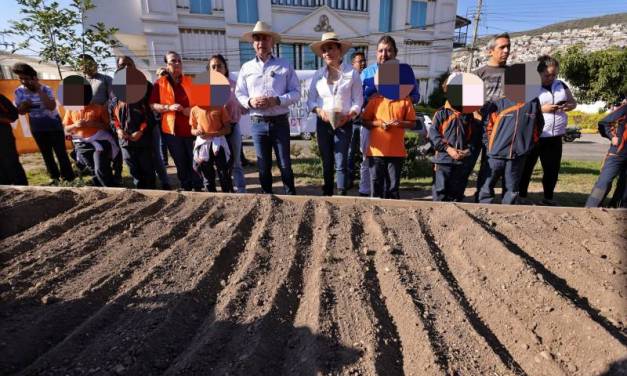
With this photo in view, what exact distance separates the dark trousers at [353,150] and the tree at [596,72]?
2453 centimetres

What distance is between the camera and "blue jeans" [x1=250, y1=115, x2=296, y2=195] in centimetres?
386

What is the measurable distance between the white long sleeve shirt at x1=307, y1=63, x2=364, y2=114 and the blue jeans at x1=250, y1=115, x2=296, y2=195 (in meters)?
0.44

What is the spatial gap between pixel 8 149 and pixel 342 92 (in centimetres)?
449

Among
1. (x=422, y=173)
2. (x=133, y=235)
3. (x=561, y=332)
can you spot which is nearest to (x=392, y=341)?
(x=561, y=332)

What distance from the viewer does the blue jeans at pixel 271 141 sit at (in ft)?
12.6

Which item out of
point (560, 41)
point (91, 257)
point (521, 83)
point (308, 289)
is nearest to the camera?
point (308, 289)

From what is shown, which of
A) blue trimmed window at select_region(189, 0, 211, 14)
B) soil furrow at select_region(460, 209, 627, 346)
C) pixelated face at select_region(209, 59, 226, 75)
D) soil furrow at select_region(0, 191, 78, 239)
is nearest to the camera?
soil furrow at select_region(460, 209, 627, 346)

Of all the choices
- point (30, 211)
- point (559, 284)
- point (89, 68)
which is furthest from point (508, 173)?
point (89, 68)

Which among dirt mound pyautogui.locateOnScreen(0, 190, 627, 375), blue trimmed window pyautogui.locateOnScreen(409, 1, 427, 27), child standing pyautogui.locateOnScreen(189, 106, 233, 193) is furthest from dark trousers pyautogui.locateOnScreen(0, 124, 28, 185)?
blue trimmed window pyautogui.locateOnScreen(409, 1, 427, 27)

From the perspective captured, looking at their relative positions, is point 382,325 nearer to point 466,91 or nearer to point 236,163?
point 466,91

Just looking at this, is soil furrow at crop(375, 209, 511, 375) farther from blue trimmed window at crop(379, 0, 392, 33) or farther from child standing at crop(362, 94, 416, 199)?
blue trimmed window at crop(379, 0, 392, 33)

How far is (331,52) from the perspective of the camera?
3723 millimetres

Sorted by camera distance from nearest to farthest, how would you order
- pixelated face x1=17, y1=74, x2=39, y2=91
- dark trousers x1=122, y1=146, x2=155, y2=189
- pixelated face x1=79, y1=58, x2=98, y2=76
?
dark trousers x1=122, y1=146, x2=155, y2=189 < pixelated face x1=79, y1=58, x2=98, y2=76 < pixelated face x1=17, y1=74, x2=39, y2=91

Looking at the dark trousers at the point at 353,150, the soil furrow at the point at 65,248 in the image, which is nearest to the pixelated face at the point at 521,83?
the dark trousers at the point at 353,150
